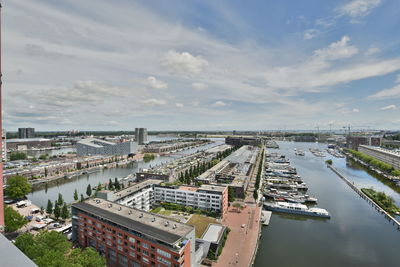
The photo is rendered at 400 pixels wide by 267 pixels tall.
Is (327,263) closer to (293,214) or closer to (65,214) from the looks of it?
(293,214)

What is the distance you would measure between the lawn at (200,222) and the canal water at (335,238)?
3522 millimetres

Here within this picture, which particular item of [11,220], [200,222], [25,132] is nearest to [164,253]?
[200,222]

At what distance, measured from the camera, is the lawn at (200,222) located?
13.5m

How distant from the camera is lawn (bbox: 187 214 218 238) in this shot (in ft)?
44.4

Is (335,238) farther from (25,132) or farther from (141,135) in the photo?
(25,132)

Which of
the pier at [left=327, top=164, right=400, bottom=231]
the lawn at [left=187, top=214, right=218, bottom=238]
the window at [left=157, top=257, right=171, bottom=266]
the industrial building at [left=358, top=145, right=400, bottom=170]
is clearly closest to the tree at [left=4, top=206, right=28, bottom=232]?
the window at [left=157, top=257, right=171, bottom=266]

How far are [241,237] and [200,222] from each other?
2.89 meters

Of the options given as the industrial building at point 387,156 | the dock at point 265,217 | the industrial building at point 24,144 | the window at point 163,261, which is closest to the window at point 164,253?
the window at point 163,261

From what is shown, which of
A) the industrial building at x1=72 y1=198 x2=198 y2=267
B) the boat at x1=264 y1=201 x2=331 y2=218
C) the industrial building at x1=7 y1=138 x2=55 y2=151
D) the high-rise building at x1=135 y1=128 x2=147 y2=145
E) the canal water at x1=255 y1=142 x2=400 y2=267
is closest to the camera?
the industrial building at x1=72 y1=198 x2=198 y2=267

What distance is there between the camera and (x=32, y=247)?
28.9 feet

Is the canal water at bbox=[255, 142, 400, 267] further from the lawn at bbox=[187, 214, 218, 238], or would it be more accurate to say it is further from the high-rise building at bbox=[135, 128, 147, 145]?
the high-rise building at bbox=[135, 128, 147, 145]

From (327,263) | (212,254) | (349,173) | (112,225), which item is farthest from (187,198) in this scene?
(349,173)

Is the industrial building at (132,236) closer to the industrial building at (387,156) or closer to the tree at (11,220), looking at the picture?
the tree at (11,220)

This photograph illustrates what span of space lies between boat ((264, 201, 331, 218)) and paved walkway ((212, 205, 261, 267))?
5.80 ft
